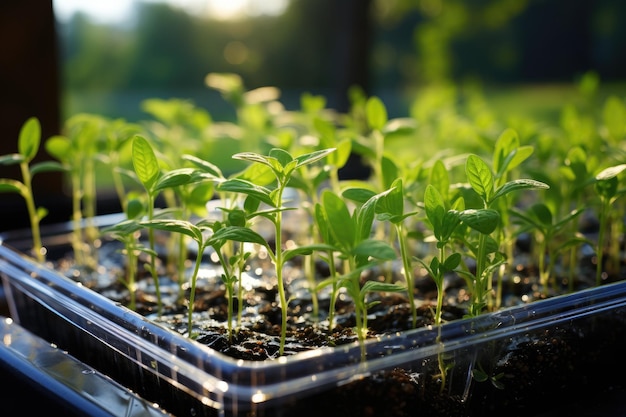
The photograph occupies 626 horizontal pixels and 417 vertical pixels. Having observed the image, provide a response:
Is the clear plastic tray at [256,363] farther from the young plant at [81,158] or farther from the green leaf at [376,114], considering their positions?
the green leaf at [376,114]

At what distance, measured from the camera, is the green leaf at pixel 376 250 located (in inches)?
20.2

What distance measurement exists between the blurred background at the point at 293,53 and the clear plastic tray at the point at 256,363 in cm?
62

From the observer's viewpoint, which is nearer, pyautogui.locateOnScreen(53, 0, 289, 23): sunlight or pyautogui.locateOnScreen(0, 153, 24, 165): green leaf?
pyautogui.locateOnScreen(0, 153, 24, 165): green leaf

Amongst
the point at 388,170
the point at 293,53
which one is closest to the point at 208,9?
the point at 293,53

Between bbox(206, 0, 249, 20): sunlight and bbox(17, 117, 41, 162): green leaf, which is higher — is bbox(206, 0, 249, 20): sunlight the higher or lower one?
the higher one

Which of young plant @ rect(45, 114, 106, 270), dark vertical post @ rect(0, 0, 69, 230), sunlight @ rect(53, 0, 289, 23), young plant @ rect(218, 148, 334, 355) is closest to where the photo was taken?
young plant @ rect(218, 148, 334, 355)

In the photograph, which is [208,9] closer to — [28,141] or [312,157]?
[28,141]

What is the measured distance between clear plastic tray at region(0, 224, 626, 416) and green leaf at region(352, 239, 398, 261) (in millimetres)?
69

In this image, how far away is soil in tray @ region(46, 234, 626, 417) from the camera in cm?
57

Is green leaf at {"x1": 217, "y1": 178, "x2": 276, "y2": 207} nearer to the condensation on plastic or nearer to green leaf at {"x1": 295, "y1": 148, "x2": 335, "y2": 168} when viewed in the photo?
green leaf at {"x1": 295, "y1": 148, "x2": 335, "y2": 168}

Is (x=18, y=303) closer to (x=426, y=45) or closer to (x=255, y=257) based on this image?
(x=255, y=257)

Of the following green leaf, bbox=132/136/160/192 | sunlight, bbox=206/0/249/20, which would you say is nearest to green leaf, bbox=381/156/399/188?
green leaf, bbox=132/136/160/192

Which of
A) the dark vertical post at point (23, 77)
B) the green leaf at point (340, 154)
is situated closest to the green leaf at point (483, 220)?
the green leaf at point (340, 154)

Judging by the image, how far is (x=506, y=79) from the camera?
5.79m
